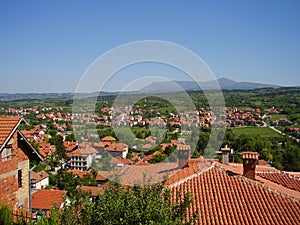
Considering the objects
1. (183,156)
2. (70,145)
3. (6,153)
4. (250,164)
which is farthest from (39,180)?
(70,145)

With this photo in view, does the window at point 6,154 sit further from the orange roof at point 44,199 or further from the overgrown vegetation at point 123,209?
the orange roof at point 44,199

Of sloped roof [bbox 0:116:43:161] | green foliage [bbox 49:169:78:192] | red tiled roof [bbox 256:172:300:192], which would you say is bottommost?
green foliage [bbox 49:169:78:192]

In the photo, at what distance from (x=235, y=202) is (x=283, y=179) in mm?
3837

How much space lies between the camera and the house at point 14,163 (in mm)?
8008

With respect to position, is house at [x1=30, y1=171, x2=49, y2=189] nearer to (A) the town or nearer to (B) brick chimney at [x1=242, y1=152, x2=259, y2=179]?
(A) the town

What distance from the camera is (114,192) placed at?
550 centimetres

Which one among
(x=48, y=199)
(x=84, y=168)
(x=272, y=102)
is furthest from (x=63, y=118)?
(x=48, y=199)

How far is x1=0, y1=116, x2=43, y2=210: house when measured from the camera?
801 cm

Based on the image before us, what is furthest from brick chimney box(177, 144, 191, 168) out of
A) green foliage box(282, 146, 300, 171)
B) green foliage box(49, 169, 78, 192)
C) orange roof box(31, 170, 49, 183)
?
green foliage box(282, 146, 300, 171)

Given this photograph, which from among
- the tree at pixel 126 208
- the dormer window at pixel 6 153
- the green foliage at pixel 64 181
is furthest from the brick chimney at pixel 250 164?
the green foliage at pixel 64 181

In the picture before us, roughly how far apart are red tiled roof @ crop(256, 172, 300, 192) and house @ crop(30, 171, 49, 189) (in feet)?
82.2

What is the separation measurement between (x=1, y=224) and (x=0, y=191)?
3.05 meters

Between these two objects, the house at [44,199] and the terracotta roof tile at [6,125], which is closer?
the terracotta roof tile at [6,125]

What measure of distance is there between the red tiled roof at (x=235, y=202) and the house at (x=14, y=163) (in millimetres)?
4235
